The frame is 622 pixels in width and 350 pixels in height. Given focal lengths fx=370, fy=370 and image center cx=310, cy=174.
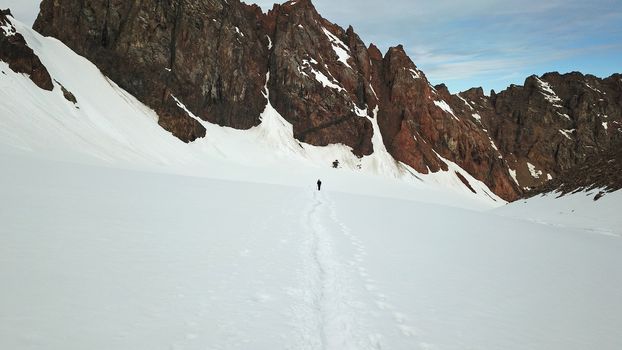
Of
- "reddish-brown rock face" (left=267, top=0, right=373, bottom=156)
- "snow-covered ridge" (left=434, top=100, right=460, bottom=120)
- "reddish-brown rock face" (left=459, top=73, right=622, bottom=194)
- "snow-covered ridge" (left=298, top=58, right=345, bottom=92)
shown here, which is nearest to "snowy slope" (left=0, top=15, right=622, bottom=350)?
"reddish-brown rock face" (left=267, top=0, right=373, bottom=156)

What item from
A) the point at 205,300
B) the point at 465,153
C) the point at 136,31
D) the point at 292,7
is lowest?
the point at 205,300

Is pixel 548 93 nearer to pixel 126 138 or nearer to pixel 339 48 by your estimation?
pixel 339 48

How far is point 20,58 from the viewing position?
4488 cm

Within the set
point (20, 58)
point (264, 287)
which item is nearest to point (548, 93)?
point (20, 58)

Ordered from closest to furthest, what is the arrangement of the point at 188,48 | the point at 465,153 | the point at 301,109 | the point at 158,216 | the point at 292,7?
the point at 158,216 → the point at 188,48 → the point at 301,109 → the point at 292,7 → the point at 465,153

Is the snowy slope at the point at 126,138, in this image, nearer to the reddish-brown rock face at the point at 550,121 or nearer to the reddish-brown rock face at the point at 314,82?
the reddish-brown rock face at the point at 314,82

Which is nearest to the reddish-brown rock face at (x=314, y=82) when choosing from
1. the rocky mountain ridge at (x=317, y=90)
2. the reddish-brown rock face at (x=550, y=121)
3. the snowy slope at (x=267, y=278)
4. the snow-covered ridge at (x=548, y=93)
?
the rocky mountain ridge at (x=317, y=90)

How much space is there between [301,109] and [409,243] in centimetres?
8578

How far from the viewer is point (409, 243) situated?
12211 millimetres

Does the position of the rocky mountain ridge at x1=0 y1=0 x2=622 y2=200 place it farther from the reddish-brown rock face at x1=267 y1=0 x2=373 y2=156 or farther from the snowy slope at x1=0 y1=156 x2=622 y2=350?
the snowy slope at x1=0 y1=156 x2=622 y2=350

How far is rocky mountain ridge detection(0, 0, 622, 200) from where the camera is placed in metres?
69.6

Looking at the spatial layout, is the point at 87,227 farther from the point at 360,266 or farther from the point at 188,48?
the point at 188,48

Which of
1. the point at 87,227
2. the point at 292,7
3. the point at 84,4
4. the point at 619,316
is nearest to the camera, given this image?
the point at 619,316

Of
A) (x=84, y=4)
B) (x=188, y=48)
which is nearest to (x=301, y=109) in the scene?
(x=188, y=48)
